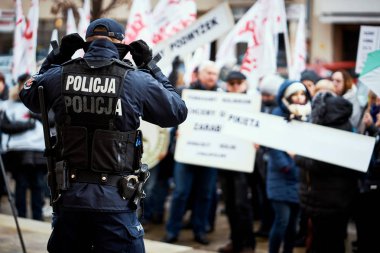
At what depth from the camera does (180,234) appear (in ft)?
31.0

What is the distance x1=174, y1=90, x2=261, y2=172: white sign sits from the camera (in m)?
8.35

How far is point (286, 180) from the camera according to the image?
7.52 meters

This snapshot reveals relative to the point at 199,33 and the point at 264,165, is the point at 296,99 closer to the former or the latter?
the point at 199,33

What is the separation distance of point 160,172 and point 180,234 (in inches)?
37.2

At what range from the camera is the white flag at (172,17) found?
31.9ft

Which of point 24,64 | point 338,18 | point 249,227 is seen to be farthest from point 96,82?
point 338,18

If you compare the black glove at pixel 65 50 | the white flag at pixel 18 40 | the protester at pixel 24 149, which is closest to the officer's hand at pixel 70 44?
the black glove at pixel 65 50

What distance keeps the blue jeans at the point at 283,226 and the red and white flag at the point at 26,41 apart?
3634 mm

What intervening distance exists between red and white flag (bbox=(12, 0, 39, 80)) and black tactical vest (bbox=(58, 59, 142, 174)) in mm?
5180

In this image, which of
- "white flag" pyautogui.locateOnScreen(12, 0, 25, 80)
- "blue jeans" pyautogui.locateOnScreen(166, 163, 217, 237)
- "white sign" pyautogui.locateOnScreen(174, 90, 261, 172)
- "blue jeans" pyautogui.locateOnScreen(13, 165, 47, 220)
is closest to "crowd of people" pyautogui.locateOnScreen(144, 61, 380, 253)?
"blue jeans" pyautogui.locateOnScreen(166, 163, 217, 237)

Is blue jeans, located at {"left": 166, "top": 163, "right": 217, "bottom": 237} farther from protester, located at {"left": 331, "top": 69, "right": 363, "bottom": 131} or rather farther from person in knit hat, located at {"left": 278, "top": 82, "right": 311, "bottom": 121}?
person in knit hat, located at {"left": 278, "top": 82, "right": 311, "bottom": 121}

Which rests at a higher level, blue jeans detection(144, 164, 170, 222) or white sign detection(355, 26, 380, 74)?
white sign detection(355, 26, 380, 74)

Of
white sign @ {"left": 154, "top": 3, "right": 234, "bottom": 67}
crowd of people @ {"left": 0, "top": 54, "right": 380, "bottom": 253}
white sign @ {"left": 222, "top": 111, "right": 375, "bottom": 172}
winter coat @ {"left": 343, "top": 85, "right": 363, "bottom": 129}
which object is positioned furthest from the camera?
winter coat @ {"left": 343, "top": 85, "right": 363, "bottom": 129}

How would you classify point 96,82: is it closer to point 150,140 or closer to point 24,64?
point 150,140
